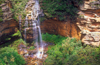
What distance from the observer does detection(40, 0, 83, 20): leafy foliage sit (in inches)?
499

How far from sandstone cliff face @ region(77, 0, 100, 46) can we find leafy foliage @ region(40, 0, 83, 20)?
1.29 meters

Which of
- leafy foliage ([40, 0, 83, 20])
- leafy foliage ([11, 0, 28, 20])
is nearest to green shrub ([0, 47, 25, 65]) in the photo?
leafy foliage ([11, 0, 28, 20])

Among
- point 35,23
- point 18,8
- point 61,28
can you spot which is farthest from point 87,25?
point 18,8

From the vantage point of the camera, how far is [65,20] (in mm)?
13086

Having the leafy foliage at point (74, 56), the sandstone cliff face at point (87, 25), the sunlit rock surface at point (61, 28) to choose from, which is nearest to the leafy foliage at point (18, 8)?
the sunlit rock surface at point (61, 28)

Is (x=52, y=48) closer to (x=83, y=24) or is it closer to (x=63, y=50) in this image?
(x=63, y=50)

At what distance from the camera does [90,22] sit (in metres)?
11.2

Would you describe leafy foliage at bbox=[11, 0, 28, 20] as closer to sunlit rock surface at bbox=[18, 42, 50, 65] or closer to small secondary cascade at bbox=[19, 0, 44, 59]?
small secondary cascade at bbox=[19, 0, 44, 59]

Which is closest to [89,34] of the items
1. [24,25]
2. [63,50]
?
[63,50]

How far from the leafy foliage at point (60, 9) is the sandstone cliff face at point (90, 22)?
1292 mm

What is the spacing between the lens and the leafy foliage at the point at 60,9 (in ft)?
41.6

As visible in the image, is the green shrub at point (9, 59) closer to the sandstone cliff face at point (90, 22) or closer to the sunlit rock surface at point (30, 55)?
the sunlit rock surface at point (30, 55)

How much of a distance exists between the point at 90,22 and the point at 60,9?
12.6 ft

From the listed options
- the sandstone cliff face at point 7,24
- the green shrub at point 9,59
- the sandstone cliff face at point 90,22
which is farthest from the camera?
the sandstone cliff face at point 7,24
